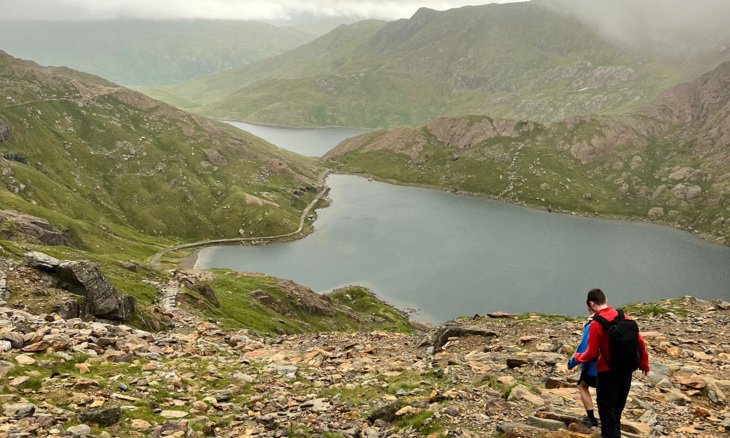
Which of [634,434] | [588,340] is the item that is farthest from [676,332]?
[588,340]

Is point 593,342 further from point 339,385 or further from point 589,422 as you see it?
point 339,385

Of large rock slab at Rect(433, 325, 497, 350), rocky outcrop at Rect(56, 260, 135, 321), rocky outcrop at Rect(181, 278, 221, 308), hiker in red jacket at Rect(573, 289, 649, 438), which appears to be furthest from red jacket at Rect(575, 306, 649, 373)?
rocky outcrop at Rect(181, 278, 221, 308)

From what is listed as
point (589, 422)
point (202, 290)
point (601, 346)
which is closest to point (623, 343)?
point (601, 346)

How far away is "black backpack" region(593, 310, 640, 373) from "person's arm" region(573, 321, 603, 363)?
26cm

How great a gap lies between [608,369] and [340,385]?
1402 cm

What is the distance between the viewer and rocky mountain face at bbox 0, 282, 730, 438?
1662 cm

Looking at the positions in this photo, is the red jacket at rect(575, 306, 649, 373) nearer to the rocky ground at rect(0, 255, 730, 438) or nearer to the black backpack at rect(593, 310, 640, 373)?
the black backpack at rect(593, 310, 640, 373)

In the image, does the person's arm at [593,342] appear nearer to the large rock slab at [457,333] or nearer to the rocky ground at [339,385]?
the rocky ground at [339,385]

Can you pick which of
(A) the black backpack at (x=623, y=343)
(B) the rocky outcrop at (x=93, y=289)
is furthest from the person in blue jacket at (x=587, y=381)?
(B) the rocky outcrop at (x=93, y=289)

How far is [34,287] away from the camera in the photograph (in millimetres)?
41062

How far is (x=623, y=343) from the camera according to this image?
44.7 ft

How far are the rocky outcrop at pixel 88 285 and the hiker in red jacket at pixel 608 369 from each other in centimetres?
4223

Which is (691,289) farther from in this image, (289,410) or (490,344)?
(289,410)

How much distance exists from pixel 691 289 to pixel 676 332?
16988 centimetres
